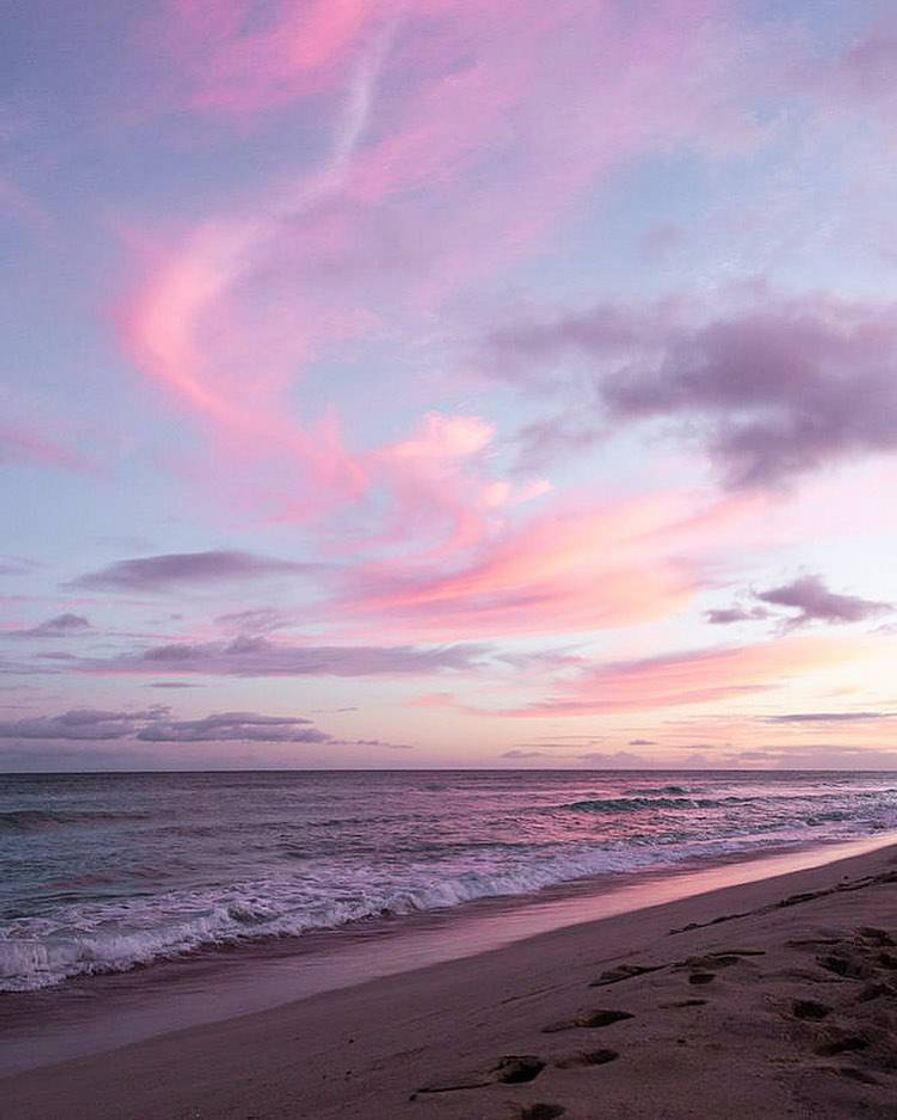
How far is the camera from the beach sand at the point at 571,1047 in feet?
12.9

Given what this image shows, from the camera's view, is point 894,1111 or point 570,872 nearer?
point 894,1111

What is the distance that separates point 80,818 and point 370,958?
3223cm

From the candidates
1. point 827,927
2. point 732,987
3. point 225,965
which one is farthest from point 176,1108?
point 225,965

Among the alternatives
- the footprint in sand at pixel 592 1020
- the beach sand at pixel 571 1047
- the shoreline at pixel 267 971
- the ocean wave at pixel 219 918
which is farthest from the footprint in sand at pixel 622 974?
the ocean wave at pixel 219 918

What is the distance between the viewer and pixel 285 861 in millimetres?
22938

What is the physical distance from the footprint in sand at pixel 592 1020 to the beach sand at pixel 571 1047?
0.06 ft

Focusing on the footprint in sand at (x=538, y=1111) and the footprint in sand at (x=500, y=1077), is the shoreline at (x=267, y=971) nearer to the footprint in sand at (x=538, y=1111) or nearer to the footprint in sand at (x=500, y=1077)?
the footprint in sand at (x=500, y=1077)

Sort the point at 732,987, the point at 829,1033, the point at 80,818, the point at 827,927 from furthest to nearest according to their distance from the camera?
the point at 80,818, the point at 827,927, the point at 732,987, the point at 829,1033

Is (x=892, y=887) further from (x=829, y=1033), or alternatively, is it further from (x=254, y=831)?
(x=254, y=831)

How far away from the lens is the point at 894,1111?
3627mm

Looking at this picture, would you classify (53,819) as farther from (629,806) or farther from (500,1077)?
(500,1077)

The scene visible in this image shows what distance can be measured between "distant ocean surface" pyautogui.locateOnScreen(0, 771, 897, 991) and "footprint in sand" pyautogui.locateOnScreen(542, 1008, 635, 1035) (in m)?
7.41

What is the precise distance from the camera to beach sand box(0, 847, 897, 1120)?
3.92 m

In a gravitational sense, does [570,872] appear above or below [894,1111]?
below
